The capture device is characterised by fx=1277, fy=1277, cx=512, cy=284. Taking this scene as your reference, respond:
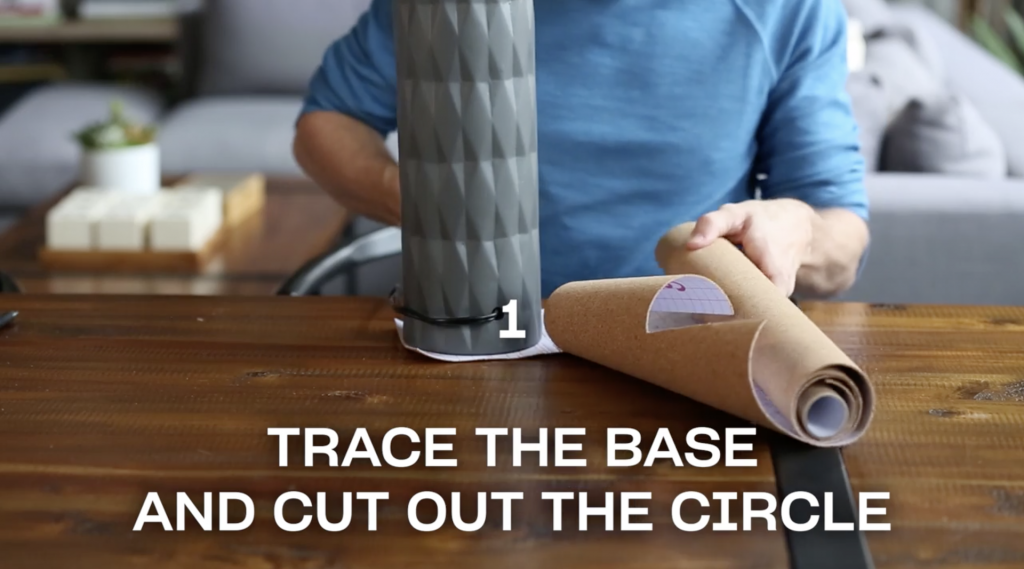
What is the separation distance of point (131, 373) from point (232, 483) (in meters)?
0.21

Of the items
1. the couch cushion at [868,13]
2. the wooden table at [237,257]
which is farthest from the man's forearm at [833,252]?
the couch cushion at [868,13]

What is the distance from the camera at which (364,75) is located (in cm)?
143

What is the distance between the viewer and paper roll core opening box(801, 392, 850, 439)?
2.42 ft

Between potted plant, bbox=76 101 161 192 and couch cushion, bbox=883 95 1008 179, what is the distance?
58.7 inches

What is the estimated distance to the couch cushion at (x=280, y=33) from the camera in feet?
13.1

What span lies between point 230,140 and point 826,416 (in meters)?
2.96

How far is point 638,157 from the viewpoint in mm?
1362

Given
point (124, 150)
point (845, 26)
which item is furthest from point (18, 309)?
point (124, 150)

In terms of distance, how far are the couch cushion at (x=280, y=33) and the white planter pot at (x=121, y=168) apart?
152 centimetres

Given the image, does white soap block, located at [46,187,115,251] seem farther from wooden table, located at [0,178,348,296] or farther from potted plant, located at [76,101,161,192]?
potted plant, located at [76,101,161,192]

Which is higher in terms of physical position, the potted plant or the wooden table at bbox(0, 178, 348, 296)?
the potted plant

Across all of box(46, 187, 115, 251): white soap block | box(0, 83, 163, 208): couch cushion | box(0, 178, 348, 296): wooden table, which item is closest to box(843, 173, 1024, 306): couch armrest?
box(0, 178, 348, 296): wooden table

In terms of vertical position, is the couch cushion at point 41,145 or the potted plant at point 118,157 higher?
the potted plant at point 118,157

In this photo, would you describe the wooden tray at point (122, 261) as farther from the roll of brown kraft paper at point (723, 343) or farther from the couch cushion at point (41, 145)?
the roll of brown kraft paper at point (723, 343)
